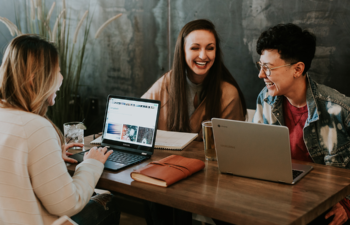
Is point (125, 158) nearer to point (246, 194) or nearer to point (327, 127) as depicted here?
point (246, 194)

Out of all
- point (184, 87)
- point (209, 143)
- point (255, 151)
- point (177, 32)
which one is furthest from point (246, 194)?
point (177, 32)

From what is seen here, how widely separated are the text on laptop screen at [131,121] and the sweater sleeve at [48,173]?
512 mm

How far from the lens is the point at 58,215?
1124mm

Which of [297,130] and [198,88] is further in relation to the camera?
[198,88]

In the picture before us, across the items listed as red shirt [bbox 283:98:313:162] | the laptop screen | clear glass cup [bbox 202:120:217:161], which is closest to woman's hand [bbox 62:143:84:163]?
the laptop screen

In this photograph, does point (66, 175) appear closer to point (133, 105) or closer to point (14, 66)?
point (14, 66)

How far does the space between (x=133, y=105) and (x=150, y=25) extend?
4.55 feet

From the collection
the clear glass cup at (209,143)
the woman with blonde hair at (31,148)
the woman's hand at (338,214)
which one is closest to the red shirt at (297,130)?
the woman's hand at (338,214)

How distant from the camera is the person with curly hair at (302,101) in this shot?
152 cm

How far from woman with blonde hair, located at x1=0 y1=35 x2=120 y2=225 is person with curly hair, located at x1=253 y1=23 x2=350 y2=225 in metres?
0.99

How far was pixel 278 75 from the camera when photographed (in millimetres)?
1639

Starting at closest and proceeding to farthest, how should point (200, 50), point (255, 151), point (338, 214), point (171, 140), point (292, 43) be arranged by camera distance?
point (255, 151), point (338, 214), point (292, 43), point (171, 140), point (200, 50)

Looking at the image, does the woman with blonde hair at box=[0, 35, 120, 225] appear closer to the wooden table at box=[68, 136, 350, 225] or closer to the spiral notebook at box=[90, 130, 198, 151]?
the wooden table at box=[68, 136, 350, 225]

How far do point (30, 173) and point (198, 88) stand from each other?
4.42ft
